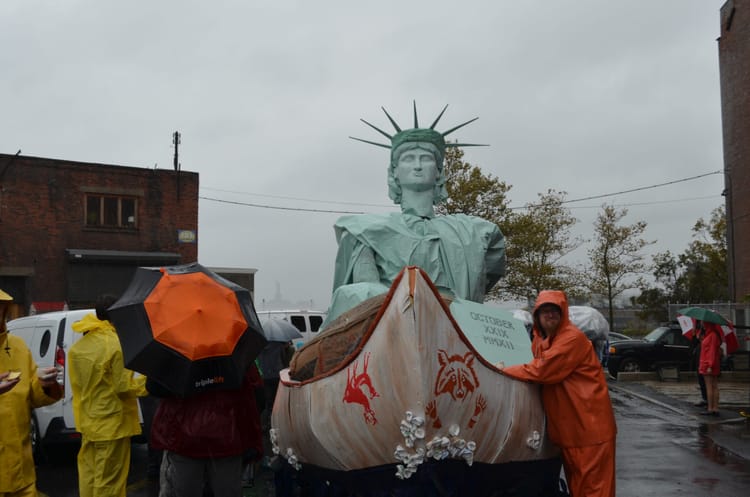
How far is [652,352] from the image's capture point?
19.8 meters

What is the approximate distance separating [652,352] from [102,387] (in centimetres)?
1720

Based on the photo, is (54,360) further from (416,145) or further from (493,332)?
(493,332)

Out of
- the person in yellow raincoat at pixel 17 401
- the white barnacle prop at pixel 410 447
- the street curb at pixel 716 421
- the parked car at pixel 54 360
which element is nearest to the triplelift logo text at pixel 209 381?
the person in yellow raincoat at pixel 17 401

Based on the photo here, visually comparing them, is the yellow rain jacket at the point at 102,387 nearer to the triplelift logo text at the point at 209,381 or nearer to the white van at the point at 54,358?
the triplelift logo text at the point at 209,381

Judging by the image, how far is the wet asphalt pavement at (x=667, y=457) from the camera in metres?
7.37

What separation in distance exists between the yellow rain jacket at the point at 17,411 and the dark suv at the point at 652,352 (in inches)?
696

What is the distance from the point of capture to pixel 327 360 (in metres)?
5.39

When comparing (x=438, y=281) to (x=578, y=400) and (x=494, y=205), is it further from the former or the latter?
(x=494, y=205)

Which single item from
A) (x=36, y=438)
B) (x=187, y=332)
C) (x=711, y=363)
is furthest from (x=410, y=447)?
(x=711, y=363)

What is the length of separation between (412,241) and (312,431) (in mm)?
3213

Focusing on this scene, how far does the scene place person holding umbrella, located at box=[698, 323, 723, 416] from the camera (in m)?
12.1

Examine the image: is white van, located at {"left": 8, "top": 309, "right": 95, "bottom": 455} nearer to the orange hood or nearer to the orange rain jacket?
the orange hood

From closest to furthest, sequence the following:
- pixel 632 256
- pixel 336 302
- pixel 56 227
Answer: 1. pixel 336 302
2. pixel 56 227
3. pixel 632 256

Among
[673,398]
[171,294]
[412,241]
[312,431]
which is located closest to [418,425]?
[312,431]
